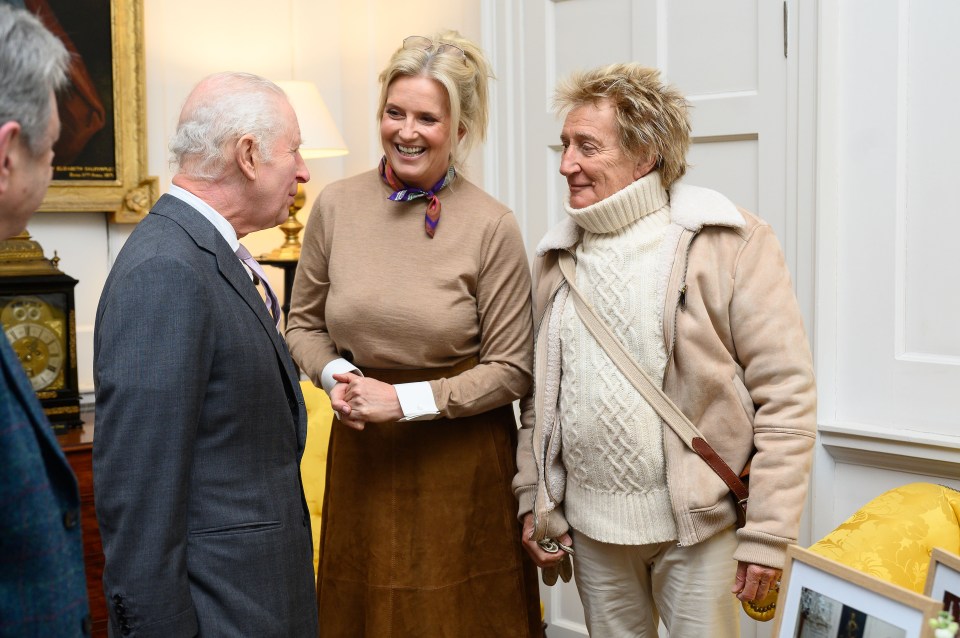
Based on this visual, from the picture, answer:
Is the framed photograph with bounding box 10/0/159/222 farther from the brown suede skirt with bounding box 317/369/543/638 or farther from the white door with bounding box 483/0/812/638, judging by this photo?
the brown suede skirt with bounding box 317/369/543/638

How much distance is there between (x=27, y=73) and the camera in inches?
39.2

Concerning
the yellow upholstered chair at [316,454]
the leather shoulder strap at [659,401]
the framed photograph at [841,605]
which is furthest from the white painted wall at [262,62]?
the framed photograph at [841,605]

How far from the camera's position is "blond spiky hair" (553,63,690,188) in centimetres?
175

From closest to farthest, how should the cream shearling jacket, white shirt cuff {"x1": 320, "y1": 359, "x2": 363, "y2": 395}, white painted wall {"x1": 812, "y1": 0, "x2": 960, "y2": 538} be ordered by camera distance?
the cream shearling jacket, white shirt cuff {"x1": 320, "y1": 359, "x2": 363, "y2": 395}, white painted wall {"x1": 812, "y1": 0, "x2": 960, "y2": 538}

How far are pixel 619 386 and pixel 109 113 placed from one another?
2.33 meters

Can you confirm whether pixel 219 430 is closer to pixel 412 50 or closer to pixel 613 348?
pixel 613 348

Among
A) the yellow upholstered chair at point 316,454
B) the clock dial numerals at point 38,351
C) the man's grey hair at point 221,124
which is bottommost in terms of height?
the yellow upholstered chair at point 316,454

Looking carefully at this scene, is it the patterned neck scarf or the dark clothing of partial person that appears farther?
the patterned neck scarf

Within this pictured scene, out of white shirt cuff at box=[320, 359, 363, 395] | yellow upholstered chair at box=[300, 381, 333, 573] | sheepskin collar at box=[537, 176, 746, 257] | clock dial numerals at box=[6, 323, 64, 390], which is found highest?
sheepskin collar at box=[537, 176, 746, 257]

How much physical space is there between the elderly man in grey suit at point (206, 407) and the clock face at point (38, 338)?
1547 millimetres

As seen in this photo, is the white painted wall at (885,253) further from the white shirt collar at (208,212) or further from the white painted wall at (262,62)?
the white shirt collar at (208,212)

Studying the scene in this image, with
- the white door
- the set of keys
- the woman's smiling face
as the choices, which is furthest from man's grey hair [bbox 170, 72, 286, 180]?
the white door

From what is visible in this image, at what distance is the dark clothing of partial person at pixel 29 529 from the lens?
1.00 meters

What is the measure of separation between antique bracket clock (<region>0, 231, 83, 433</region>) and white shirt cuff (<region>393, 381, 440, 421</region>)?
144 centimetres
